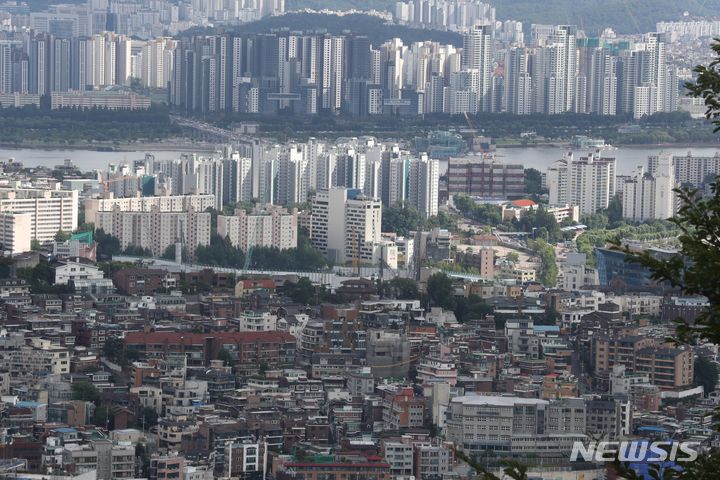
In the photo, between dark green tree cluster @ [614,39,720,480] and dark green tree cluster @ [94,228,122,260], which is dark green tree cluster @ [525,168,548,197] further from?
dark green tree cluster @ [614,39,720,480]

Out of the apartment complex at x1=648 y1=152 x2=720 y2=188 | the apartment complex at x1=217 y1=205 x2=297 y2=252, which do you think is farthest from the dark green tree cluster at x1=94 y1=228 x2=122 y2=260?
the apartment complex at x1=648 y1=152 x2=720 y2=188

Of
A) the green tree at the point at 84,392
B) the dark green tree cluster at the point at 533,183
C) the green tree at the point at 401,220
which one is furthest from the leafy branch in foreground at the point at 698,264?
the dark green tree cluster at the point at 533,183

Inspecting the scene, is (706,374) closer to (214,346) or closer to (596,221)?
(214,346)

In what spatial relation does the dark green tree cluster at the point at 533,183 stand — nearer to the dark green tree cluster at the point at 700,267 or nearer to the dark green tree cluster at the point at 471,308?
the dark green tree cluster at the point at 471,308

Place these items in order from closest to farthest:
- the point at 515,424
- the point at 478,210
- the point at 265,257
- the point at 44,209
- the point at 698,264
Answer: the point at 698,264 → the point at 515,424 → the point at 265,257 → the point at 44,209 → the point at 478,210

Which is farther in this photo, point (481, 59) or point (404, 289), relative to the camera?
point (481, 59)

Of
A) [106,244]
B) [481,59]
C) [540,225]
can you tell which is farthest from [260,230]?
[481,59]
